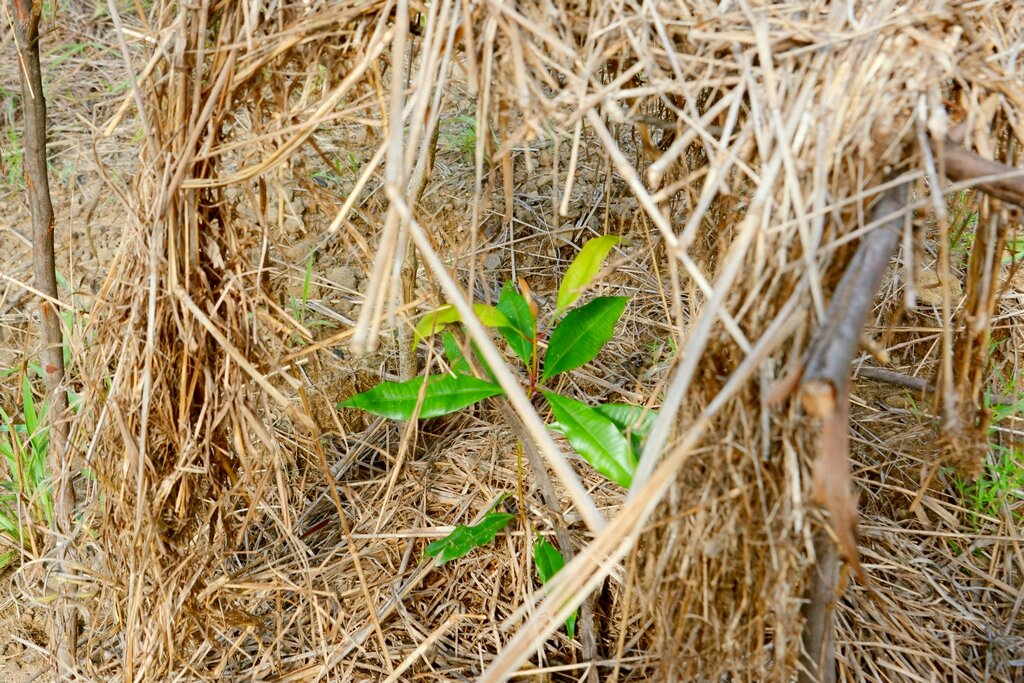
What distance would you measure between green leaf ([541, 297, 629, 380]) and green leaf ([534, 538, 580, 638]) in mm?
312

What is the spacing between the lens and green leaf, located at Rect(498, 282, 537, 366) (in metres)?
1.36

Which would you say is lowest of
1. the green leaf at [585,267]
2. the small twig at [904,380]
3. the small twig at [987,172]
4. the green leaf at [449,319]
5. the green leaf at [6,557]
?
the green leaf at [6,557]

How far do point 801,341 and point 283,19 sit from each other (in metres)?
0.79

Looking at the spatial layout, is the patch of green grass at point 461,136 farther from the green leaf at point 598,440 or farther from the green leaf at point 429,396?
the green leaf at point 598,440

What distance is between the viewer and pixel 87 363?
50.4 inches

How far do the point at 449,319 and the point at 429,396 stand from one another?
0.15m

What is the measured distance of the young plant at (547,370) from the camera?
121 cm

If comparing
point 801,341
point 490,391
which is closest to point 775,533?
point 801,341

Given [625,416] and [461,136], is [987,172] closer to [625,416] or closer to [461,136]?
[625,416]

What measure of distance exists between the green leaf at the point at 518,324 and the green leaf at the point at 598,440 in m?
0.16

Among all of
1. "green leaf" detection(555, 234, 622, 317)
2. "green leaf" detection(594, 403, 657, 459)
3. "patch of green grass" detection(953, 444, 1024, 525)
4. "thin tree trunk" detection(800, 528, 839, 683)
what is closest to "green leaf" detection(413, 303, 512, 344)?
"green leaf" detection(555, 234, 622, 317)

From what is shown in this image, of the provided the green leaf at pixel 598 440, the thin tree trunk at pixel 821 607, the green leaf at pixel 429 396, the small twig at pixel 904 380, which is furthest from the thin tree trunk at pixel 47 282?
the small twig at pixel 904 380

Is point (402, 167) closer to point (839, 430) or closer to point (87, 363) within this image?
Answer: point (839, 430)

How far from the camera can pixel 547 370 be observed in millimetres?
1343
